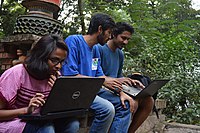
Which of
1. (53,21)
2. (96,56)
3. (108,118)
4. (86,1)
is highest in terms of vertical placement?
(86,1)

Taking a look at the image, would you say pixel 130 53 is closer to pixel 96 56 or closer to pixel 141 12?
pixel 141 12

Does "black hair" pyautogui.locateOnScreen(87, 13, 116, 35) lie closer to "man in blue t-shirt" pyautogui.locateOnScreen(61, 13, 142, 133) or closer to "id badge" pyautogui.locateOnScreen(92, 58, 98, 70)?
"man in blue t-shirt" pyautogui.locateOnScreen(61, 13, 142, 133)

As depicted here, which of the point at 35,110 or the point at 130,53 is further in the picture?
the point at 130,53

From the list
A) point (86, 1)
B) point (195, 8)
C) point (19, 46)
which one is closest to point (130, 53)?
point (86, 1)

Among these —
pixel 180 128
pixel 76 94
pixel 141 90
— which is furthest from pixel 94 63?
pixel 180 128

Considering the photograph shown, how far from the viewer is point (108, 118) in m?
1.99

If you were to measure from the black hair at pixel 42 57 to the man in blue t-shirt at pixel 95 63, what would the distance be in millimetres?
439

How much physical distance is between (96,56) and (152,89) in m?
0.53

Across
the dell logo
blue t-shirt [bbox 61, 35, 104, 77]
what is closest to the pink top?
the dell logo

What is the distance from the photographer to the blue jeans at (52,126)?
150 centimetres

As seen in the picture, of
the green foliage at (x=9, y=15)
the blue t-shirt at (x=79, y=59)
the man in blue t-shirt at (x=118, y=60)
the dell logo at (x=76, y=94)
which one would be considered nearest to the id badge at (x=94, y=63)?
the blue t-shirt at (x=79, y=59)

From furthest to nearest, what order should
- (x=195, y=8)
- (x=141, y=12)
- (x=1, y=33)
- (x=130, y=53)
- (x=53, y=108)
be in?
(x=195, y=8) → (x=1, y=33) → (x=141, y=12) → (x=130, y=53) → (x=53, y=108)

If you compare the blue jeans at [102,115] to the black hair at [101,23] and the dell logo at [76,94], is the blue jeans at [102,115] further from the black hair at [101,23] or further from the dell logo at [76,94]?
the black hair at [101,23]

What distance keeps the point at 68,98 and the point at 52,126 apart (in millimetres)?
173
